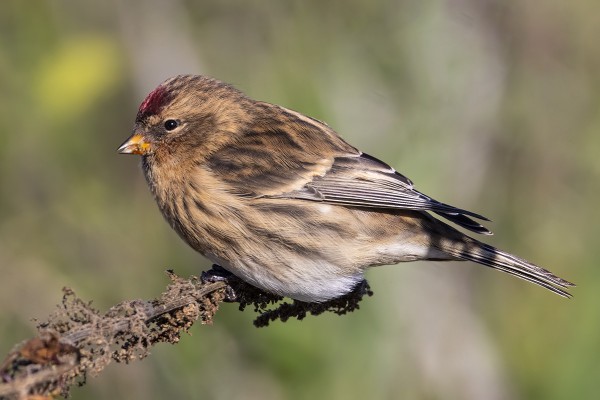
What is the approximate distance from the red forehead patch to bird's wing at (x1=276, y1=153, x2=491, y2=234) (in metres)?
0.84

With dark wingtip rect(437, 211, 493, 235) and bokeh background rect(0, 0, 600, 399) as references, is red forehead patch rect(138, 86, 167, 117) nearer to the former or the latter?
bokeh background rect(0, 0, 600, 399)

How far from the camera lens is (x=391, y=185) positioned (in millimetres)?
5152

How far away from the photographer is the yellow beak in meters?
5.25

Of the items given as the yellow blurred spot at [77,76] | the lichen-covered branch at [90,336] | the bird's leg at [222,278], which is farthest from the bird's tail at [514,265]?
the yellow blurred spot at [77,76]

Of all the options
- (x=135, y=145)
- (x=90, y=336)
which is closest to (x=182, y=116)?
(x=135, y=145)

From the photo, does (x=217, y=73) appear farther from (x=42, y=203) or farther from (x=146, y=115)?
(x=146, y=115)

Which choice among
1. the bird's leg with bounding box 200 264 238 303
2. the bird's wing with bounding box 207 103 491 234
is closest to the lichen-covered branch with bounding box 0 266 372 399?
the bird's leg with bounding box 200 264 238 303

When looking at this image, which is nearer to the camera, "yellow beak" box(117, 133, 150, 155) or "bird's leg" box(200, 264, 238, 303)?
"bird's leg" box(200, 264, 238, 303)

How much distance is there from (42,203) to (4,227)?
309mm

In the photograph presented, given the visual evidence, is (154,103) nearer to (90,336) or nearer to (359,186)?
(359,186)

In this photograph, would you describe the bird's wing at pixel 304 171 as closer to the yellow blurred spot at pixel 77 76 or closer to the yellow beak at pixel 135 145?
the yellow beak at pixel 135 145

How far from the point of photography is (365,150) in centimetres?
677

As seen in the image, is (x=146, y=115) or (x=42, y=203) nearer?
(x=146, y=115)

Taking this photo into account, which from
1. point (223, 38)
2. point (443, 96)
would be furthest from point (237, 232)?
point (223, 38)
